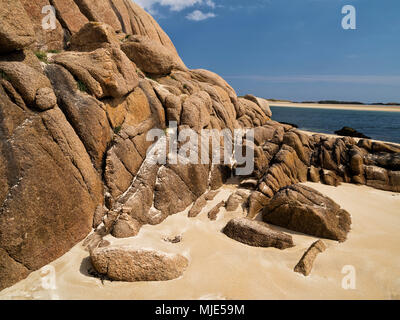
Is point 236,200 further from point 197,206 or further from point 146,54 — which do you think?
point 146,54

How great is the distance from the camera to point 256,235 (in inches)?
350

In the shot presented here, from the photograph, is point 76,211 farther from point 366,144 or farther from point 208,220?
point 366,144

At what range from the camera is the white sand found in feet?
20.9

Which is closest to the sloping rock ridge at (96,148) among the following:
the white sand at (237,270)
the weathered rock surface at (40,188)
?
the weathered rock surface at (40,188)

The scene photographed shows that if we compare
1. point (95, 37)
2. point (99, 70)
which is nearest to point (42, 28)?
point (95, 37)

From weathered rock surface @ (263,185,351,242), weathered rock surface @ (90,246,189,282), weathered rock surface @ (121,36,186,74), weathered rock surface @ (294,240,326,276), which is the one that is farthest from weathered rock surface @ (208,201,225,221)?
weathered rock surface @ (121,36,186,74)

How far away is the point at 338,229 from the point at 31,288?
11.4 meters

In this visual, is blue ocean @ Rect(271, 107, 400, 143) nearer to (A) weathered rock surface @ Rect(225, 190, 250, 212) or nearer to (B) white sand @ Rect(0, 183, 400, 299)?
(A) weathered rock surface @ Rect(225, 190, 250, 212)

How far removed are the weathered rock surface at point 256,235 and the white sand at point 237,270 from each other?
0.81 feet

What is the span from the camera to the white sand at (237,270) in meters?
6.36

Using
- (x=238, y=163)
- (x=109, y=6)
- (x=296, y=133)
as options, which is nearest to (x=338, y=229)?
(x=238, y=163)

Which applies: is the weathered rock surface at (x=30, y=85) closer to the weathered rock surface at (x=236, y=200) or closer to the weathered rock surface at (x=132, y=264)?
the weathered rock surface at (x=132, y=264)

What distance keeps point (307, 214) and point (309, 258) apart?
2348mm

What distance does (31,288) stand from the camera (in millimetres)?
6180
